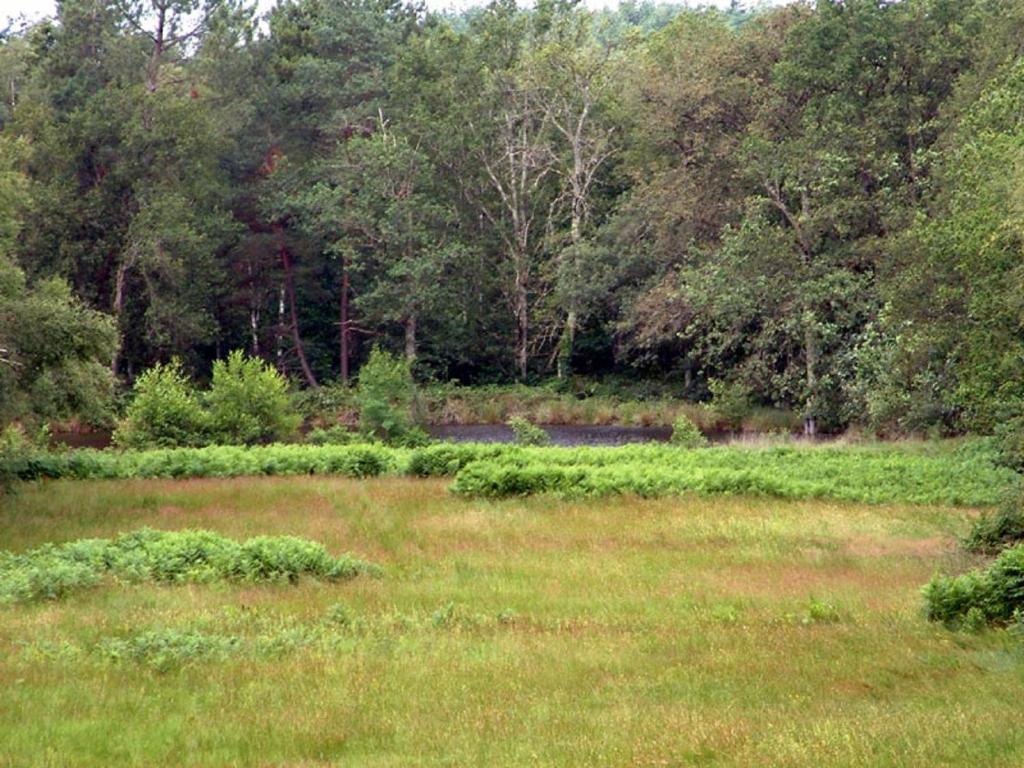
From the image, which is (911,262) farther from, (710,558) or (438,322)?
(438,322)

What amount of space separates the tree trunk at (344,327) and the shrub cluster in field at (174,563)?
4401 centimetres

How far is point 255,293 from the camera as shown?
2530 inches

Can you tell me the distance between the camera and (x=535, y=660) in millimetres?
12312

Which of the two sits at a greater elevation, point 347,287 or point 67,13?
point 67,13

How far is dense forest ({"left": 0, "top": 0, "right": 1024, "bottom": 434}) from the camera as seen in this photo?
148ft

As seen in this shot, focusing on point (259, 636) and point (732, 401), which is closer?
point (259, 636)

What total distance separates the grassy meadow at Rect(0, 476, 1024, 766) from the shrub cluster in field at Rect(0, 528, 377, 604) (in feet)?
1.66

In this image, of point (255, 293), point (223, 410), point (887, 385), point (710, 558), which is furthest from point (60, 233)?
point (710, 558)

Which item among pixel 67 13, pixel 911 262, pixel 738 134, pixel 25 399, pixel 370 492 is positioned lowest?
pixel 370 492

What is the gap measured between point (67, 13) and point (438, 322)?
78.3 feet

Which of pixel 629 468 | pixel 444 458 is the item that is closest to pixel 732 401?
pixel 444 458

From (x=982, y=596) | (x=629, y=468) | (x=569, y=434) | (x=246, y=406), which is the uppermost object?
(x=982, y=596)

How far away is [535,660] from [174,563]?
26.3ft

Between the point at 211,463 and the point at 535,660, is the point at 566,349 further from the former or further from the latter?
the point at 535,660
